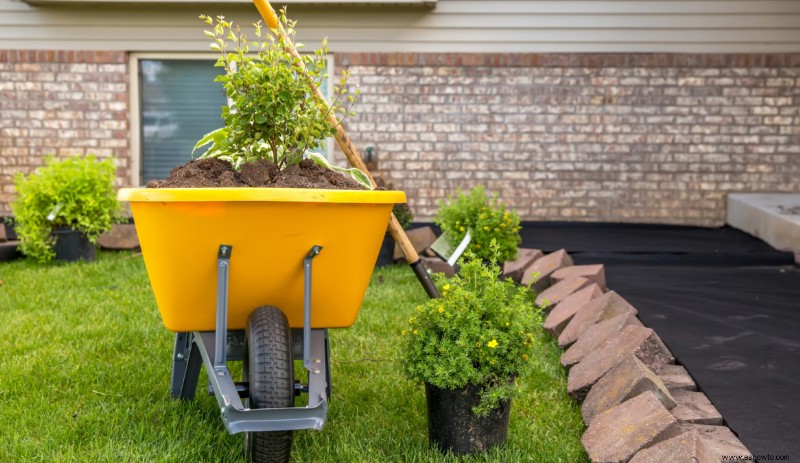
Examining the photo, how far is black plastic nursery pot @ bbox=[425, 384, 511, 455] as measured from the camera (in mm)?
2580

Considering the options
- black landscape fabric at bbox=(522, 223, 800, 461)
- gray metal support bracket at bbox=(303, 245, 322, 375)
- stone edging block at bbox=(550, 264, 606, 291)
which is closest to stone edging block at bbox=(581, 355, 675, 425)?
black landscape fabric at bbox=(522, 223, 800, 461)

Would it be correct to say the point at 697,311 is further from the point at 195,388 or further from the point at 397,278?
the point at 195,388

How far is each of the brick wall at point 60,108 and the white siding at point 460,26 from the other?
0.50ft

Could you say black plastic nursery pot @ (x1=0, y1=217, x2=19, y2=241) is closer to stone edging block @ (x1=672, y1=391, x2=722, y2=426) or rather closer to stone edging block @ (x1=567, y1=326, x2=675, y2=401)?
stone edging block @ (x1=567, y1=326, x2=675, y2=401)

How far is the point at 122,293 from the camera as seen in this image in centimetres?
498

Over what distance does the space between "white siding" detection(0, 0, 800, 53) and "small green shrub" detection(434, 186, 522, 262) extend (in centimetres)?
268

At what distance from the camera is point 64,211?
19.7 feet

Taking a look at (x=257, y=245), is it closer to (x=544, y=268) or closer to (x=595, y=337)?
(x=595, y=337)

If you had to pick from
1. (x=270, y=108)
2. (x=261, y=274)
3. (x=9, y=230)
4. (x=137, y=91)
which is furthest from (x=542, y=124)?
(x=261, y=274)

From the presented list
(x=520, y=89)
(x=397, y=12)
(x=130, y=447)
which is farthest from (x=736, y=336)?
(x=397, y=12)

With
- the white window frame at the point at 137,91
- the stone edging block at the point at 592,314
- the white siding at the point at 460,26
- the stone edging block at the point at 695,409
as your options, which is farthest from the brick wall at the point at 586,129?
the stone edging block at the point at 695,409

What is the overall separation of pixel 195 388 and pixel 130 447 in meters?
0.47

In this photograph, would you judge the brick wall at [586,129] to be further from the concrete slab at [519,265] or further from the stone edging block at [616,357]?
the stone edging block at [616,357]

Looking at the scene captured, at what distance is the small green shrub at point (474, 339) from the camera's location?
2.53 meters
